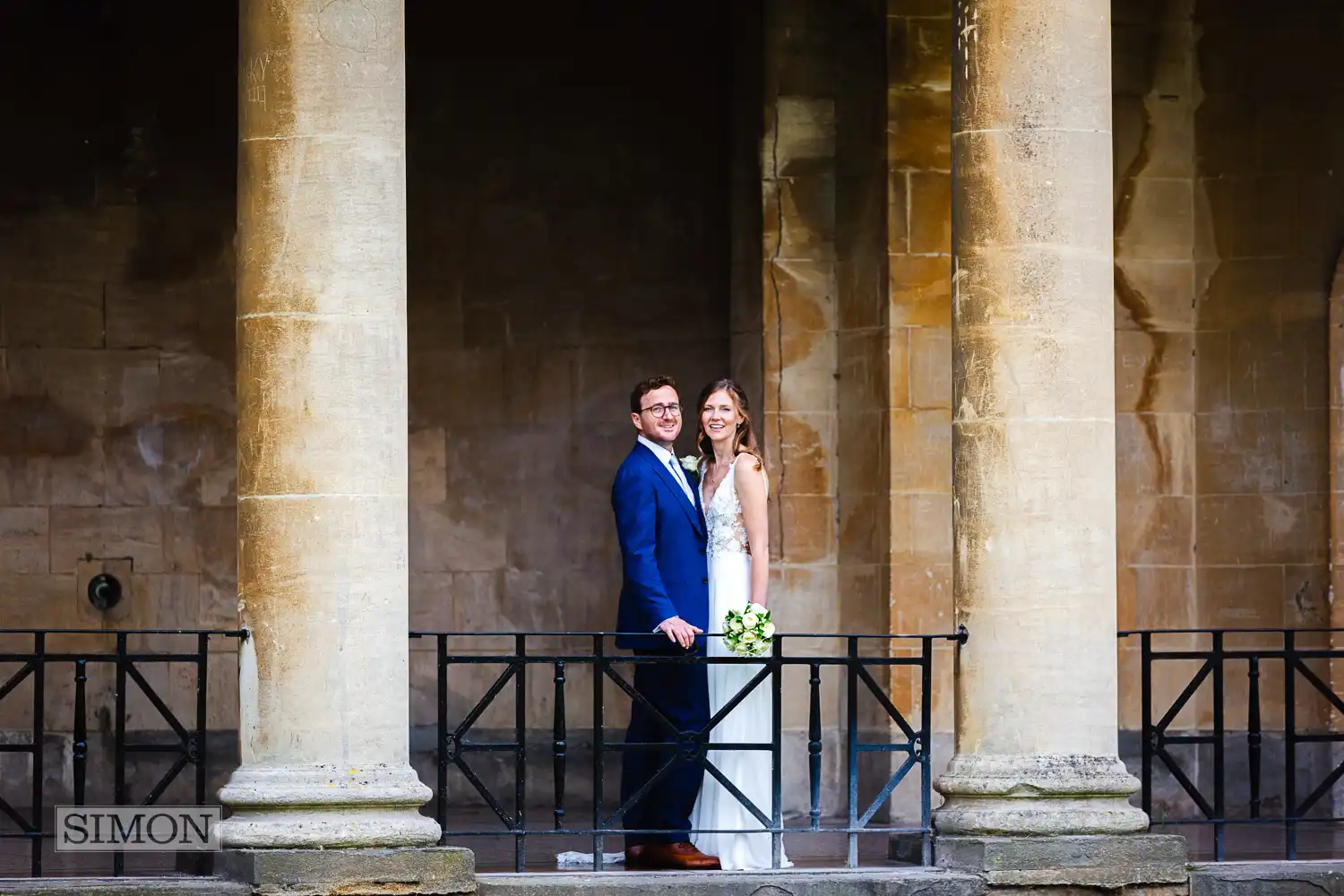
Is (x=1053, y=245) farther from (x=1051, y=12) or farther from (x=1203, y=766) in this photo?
(x=1203, y=766)

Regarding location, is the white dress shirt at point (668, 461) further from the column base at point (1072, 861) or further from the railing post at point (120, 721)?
the railing post at point (120, 721)

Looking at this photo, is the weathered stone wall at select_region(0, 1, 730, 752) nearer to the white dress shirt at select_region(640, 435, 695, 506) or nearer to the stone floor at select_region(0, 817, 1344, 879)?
the stone floor at select_region(0, 817, 1344, 879)

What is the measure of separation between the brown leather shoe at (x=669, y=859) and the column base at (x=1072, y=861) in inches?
43.8

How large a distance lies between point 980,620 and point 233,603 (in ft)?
17.3

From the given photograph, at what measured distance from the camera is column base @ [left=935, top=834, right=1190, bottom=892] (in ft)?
33.3

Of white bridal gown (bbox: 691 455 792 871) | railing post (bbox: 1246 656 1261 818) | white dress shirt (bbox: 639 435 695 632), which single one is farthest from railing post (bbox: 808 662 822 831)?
railing post (bbox: 1246 656 1261 818)

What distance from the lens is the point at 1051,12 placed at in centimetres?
1048

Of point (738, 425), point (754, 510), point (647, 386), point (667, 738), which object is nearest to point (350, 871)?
point (667, 738)

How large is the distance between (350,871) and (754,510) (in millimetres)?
2466

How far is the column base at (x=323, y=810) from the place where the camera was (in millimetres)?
9570

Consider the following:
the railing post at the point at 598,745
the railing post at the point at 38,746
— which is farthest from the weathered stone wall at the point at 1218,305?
the railing post at the point at 38,746

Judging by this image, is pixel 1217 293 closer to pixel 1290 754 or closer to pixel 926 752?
pixel 1290 754

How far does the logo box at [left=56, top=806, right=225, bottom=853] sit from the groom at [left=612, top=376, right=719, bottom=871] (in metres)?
1.94

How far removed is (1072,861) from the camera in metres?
10.2
